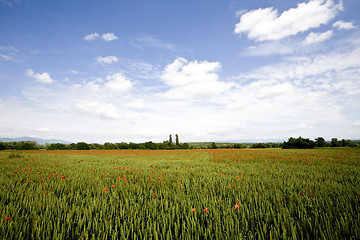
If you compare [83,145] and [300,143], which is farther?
[83,145]

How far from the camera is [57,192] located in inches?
175

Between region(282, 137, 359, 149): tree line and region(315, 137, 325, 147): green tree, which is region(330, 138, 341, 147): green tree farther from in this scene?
region(315, 137, 325, 147): green tree

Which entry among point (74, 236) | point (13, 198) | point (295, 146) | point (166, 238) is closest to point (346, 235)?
point (166, 238)

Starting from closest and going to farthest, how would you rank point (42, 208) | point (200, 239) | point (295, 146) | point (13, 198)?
point (200, 239)
point (42, 208)
point (13, 198)
point (295, 146)

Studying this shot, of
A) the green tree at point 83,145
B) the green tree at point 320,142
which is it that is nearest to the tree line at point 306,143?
the green tree at point 320,142

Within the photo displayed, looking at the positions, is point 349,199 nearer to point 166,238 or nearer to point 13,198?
point 166,238

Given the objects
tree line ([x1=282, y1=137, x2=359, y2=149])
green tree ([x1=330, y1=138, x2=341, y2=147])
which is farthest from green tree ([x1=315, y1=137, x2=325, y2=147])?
green tree ([x1=330, y1=138, x2=341, y2=147])

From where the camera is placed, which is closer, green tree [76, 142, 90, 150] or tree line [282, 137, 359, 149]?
tree line [282, 137, 359, 149]

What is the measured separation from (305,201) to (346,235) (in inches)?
50.8

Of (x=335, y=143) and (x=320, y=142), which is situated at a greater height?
(x=320, y=142)

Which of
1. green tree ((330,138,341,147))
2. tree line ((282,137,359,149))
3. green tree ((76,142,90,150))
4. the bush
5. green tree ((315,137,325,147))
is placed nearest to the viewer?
the bush

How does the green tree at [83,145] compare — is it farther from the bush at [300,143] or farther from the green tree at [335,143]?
the green tree at [335,143]

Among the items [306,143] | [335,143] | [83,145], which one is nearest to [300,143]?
[306,143]

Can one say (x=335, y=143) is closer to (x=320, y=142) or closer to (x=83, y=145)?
(x=320, y=142)
